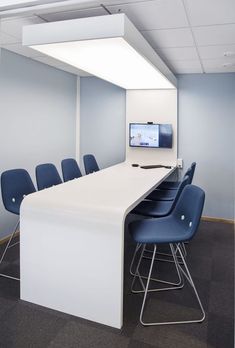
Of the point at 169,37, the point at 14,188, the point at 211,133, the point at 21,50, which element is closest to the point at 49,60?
the point at 21,50

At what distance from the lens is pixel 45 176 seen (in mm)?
3590

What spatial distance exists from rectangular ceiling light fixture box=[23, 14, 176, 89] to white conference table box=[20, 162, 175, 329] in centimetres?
126

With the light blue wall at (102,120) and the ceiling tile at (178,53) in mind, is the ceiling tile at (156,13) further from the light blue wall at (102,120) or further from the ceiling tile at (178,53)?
the light blue wall at (102,120)

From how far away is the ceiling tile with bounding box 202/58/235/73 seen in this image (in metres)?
4.01

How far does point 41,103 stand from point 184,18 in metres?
2.57

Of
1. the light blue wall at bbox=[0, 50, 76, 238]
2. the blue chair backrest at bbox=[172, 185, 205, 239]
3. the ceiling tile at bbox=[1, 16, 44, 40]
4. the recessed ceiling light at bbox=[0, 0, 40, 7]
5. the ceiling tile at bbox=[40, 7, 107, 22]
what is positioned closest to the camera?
the recessed ceiling light at bbox=[0, 0, 40, 7]

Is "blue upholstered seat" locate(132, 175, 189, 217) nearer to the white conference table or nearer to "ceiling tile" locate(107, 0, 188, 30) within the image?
the white conference table

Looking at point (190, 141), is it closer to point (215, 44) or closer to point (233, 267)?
point (215, 44)

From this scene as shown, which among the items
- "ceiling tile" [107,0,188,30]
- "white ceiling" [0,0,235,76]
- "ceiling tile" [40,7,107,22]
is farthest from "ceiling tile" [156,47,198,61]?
"ceiling tile" [40,7,107,22]

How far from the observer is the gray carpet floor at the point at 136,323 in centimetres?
205

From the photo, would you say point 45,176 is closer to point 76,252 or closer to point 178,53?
point 76,252

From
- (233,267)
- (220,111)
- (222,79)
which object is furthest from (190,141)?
(233,267)

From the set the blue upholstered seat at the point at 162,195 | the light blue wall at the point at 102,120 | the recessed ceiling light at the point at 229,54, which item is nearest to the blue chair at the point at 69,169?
the blue upholstered seat at the point at 162,195

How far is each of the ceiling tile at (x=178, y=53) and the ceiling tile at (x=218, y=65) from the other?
293 millimetres
